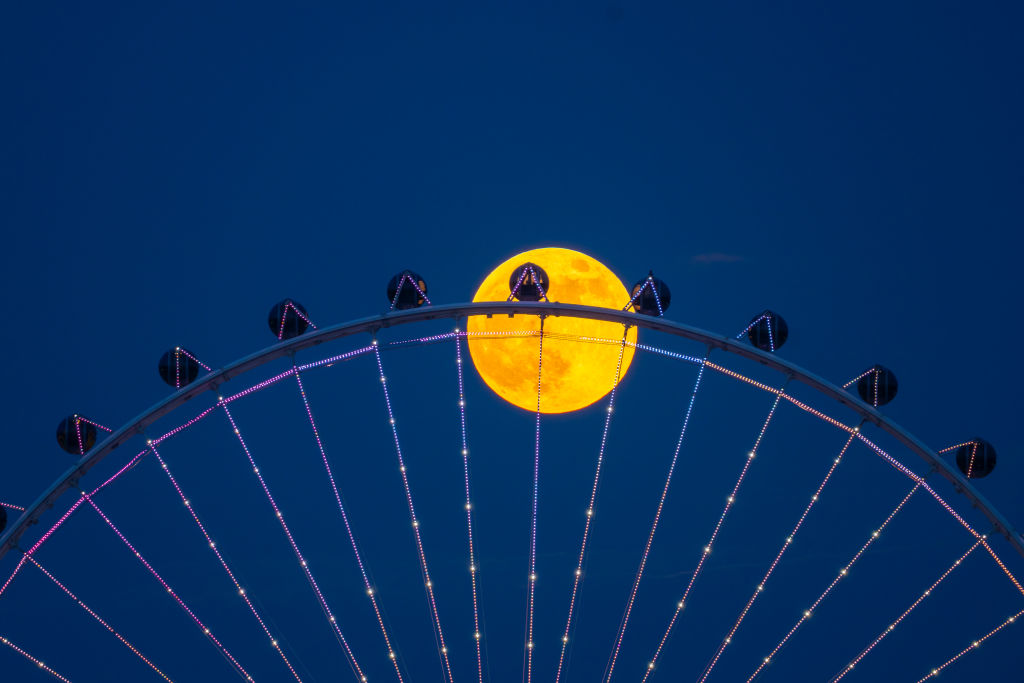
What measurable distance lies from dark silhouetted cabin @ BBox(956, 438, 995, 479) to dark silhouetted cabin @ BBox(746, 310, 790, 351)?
2.68 meters

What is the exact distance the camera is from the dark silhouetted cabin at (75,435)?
14164 mm

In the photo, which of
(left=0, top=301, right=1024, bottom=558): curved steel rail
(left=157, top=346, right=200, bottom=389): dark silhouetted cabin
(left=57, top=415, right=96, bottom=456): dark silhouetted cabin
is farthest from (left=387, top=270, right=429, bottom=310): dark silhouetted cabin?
(left=57, top=415, right=96, bottom=456): dark silhouetted cabin

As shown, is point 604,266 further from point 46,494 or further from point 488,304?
point 46,494

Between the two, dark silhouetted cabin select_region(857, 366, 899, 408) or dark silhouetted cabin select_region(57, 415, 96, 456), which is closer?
dark silhouetted cabin select_region(857, 366, 899, 408)

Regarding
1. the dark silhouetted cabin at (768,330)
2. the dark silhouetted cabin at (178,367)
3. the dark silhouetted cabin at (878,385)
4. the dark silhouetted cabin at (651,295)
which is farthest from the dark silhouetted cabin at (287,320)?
the dark silhouetted cabin at (878,385)

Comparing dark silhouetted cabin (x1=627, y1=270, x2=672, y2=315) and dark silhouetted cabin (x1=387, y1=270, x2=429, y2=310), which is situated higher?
dark silhouetted cabin (x1=627, y1=270, x2=672, y2=315)

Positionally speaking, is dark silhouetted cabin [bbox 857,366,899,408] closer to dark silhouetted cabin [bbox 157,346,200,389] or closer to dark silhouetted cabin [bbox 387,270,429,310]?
dark silhouetted cabin [bbox 387,270,429,310]

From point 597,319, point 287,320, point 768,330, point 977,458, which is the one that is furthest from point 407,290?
point 977,458

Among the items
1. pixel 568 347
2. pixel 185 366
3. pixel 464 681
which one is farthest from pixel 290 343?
pixel 464 681

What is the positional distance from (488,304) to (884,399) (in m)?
4.98

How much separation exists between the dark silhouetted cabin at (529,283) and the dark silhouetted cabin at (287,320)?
262 centimetres

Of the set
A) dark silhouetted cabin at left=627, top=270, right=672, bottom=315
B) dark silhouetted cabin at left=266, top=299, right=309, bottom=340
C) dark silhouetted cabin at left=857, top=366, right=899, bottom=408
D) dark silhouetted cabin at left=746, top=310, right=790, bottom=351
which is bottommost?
dark silhouetted cabin at left=266, top=299, right=309, bottom=340

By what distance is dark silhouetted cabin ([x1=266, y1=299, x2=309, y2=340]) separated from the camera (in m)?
13.7

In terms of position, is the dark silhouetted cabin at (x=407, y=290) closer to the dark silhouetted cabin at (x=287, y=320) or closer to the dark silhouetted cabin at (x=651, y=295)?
the dark silhouetted cabin at (x=287, y=320)
